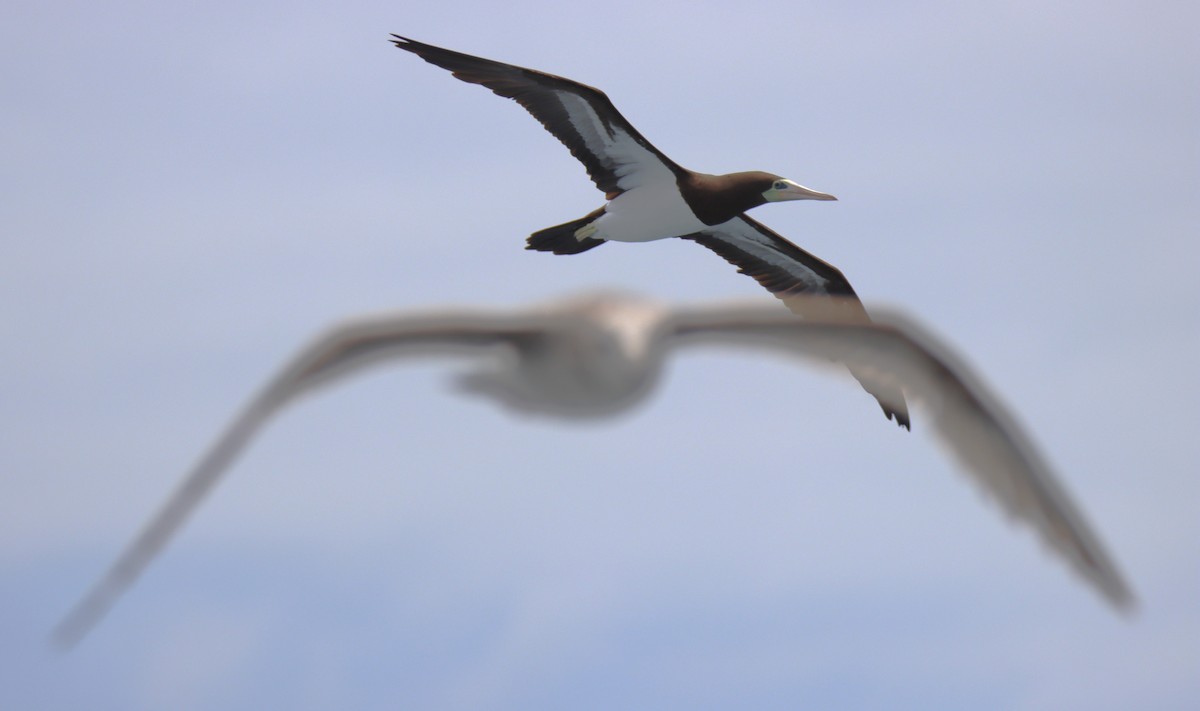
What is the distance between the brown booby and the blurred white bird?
1215 centimetres

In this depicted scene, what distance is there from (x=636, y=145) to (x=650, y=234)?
1.37 metres

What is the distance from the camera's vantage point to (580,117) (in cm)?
2120

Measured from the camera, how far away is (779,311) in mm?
7492

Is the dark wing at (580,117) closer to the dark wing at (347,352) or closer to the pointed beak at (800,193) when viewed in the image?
the pointed beak at (800,193)

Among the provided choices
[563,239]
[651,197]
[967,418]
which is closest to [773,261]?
[651,197]

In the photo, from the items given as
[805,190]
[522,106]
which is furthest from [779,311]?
[805,190]

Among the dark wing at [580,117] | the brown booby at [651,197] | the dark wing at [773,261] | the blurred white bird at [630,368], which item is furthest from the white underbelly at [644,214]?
the blurred white bird at [630,368]

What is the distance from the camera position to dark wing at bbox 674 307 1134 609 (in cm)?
783

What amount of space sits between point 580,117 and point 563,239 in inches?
68.6

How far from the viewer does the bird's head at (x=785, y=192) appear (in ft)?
72.6

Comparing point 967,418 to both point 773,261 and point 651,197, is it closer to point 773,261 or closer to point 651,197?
point 651,197

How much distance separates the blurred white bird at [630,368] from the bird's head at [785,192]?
13.7 meters

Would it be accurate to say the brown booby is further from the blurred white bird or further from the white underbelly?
the blurred white bird

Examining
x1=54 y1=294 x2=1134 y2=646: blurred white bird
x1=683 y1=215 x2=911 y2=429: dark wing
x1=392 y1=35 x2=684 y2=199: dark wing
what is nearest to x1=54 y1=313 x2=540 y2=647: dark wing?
x1=54 y1=294 x2=1134 y2=646: blurred white bird
